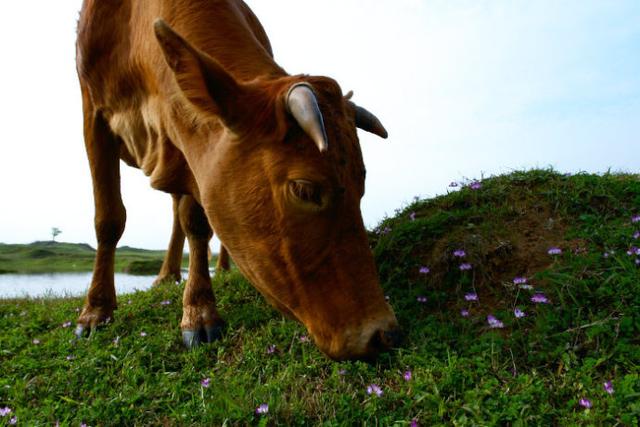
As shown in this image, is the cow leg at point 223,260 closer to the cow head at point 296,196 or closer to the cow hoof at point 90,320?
the cow hoof at point 90,320

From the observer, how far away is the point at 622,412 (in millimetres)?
2467

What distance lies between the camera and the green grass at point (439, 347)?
278 cm

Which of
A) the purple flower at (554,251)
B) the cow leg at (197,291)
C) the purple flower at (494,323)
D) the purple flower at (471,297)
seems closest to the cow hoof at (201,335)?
the cow leg at (197,291)

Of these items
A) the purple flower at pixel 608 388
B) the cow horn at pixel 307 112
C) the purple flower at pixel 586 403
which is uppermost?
the cow horn at pixel 307 112

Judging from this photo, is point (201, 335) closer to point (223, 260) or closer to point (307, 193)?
point (307, 193)

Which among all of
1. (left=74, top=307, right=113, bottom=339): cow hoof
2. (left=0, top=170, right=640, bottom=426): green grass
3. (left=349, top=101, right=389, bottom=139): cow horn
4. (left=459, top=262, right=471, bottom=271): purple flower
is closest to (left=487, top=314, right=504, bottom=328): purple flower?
(left=0, top=170, right=640, bottom=426): green grass

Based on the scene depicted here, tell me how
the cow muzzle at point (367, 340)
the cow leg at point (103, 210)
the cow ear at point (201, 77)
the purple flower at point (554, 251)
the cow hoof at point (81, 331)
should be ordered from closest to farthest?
the cow muzzle at point (367, 340)
the cow ear at point (201, 77)
the purple flower at point (554, 251)
the cow hoof at point (81, 331)
the cow leg at point (103, 210)

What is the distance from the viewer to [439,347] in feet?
10.7

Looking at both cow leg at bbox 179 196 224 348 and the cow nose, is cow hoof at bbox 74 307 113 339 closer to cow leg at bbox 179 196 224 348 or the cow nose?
cow leg at bbox 179 196 224 348

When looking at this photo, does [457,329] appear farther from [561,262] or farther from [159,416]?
[159,416]

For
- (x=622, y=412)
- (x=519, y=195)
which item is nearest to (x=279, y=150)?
(x=622, y=412)

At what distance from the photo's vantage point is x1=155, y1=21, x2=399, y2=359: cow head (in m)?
2.94

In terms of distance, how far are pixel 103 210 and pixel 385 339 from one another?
3554mm

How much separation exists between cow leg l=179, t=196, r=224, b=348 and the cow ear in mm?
1839
